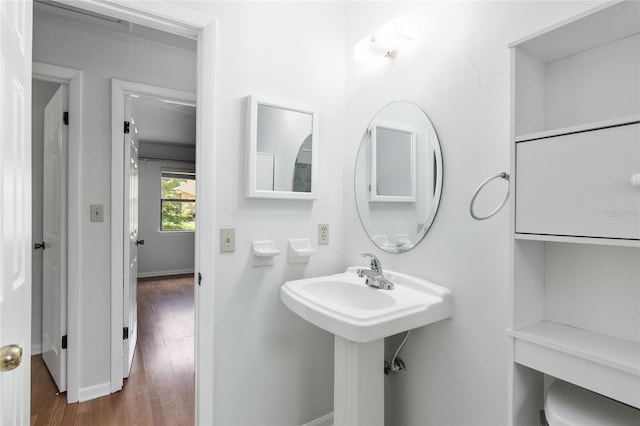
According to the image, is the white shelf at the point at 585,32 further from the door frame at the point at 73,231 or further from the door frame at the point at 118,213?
the door frame at the point at 73,231

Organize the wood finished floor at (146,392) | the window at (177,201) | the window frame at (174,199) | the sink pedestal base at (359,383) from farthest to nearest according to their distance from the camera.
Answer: the window at (177,201) < the window frame at (174,199) < the wood finished floor at (146,392) < the sink pedestal base at (359,383)

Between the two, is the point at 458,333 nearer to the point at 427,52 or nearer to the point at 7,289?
the point at 427,52

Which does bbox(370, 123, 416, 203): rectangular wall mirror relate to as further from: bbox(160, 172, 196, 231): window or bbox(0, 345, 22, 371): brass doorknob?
bbox(160, 172, 196, 231): window

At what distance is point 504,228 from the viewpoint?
1.13 m

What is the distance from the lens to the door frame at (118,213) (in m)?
2.21

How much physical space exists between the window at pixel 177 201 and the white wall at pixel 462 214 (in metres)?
5.46

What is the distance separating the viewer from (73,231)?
83.2 inches

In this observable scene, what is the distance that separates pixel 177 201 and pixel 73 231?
4416mm

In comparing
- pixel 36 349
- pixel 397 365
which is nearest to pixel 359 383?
pixel 397 365

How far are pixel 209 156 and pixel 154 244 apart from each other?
5.31 m

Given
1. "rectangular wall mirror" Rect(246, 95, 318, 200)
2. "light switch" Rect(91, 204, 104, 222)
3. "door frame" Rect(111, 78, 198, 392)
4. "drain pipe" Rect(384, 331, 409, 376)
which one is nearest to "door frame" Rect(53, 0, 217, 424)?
"rectangular wall mirror" Rect(246, 95, 318, 200)

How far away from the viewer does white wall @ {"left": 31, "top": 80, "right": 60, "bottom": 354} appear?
2.68 metres

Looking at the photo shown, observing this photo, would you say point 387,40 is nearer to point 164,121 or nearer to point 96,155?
point 96,155

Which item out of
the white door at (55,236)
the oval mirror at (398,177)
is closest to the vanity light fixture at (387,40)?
the oval mirror at (398,177)
